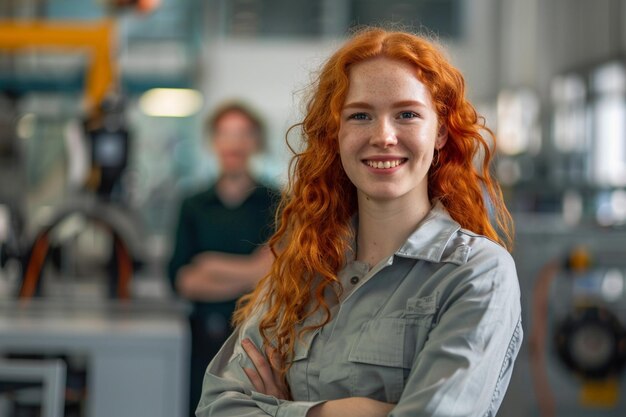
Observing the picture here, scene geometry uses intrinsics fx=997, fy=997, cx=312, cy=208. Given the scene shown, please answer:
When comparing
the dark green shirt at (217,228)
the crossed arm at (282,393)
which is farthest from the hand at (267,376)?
the dark green shirt at (217,228)

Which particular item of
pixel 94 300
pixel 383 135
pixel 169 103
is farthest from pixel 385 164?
pixel 169 103

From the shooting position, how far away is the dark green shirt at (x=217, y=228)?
3.22 m

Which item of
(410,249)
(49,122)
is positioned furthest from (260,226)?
(49,122)

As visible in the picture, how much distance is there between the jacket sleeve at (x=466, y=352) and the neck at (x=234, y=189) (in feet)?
6.21

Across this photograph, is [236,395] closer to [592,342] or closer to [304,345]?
[304,345]

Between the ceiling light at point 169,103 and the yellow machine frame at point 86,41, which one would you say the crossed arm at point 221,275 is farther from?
the ceiling light at point 169,103

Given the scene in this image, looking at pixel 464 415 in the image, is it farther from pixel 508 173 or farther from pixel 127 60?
pixel 127 60

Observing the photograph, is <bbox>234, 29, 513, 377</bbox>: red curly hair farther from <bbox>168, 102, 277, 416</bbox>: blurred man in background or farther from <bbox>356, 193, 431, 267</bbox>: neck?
<bbox>168, 102, 277, 416</bbox>: blurred man in background

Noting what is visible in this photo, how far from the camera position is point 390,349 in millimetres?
1425

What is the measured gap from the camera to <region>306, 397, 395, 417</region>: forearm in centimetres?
141

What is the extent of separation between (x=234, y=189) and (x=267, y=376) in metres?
1.74

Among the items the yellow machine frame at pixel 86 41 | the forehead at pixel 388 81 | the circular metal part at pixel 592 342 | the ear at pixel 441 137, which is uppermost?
the yellow machine frame at pixel 86 41

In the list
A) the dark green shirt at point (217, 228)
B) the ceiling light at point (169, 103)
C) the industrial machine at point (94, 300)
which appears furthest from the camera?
the ceiling light at point (169, 103)

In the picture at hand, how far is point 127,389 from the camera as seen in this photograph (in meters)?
3.00
